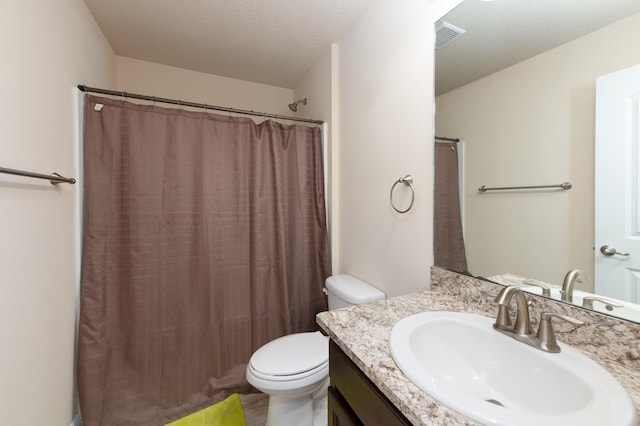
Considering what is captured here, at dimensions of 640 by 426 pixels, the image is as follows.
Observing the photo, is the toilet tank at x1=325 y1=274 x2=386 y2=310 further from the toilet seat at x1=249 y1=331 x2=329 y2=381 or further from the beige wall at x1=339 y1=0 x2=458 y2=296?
the toilet seat at x1=249 y1=331 x2=329 y2=381

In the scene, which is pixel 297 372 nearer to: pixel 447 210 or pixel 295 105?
→ pixel 447 210

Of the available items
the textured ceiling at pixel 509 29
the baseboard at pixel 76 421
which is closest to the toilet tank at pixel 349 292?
the textured ceiling at pixel 509 29

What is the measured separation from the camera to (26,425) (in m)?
0.91

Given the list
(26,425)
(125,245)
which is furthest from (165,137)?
(26,425)

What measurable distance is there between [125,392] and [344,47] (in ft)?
8.36

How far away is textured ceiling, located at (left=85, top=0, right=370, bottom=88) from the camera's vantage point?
1.44 m

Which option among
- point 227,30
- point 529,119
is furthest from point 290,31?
point 529,119

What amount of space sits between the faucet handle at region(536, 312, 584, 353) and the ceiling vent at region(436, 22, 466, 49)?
1.08 m

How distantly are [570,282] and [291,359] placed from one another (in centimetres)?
116

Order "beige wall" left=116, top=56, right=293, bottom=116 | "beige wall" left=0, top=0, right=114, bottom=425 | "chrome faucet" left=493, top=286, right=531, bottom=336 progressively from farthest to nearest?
"beige wall" left=116, top=56, right=293, bottom=116
"beige wall" left=0, top=0, right=114, bottom=425
"chrome faucet" left=493, top=286, right=531, bottom=336

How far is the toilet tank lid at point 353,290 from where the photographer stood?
4.47 feet

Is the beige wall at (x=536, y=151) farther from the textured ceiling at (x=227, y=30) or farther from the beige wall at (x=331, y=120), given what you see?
the textured ceiling at (x=227, y=30)

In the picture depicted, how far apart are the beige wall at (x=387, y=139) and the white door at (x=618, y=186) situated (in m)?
0.51

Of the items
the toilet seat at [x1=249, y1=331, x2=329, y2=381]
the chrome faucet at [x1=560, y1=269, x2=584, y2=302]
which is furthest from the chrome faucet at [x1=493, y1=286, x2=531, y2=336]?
the toilet seat at [x1=249, y1=331, x2=329, y2=381]
